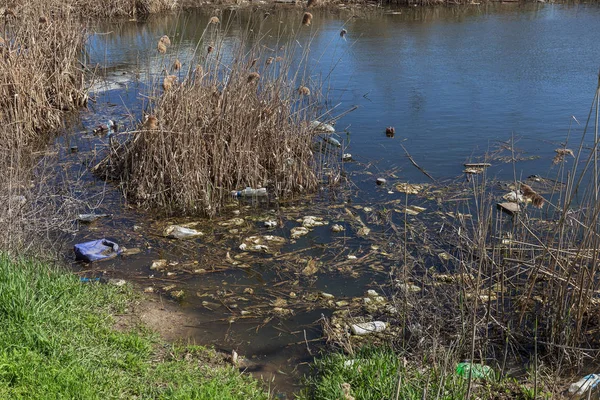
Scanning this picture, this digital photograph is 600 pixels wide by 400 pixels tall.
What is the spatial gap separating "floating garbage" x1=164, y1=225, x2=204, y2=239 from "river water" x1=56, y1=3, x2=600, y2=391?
9 cm

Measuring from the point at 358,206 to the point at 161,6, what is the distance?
43.8ft

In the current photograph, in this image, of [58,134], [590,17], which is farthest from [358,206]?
[590,17]

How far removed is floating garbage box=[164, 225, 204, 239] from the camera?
5.37 m

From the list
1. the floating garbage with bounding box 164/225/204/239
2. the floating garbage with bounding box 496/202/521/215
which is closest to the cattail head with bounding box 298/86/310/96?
the floating garbage with bounding box 164/225/204/239

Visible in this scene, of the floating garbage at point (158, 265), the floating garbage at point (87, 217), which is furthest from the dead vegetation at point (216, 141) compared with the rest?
the floating garbage at point (158, 265)

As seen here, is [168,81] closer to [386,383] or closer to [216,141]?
[216,141]

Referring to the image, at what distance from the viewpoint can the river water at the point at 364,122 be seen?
14.6 ft

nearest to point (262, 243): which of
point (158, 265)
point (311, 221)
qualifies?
point (311, 221)

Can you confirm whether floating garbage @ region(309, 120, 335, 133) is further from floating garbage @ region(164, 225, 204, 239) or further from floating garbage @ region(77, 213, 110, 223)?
floating garbage @ region(77, 213, 110, 223)

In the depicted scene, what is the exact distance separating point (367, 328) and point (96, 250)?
2162mm

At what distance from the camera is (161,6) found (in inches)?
694

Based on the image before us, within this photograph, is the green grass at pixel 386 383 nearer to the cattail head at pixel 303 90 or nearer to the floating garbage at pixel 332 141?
the cattail head at pixel 303 90

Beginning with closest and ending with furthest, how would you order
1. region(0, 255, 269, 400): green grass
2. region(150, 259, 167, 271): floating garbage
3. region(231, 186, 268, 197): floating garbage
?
region(0, 255, 269, 400): green grass, region(150, 259, 167, 271): floating garbage, region(231, 186, 268, 197): floating garbage

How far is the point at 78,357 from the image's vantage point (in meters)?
3.23
